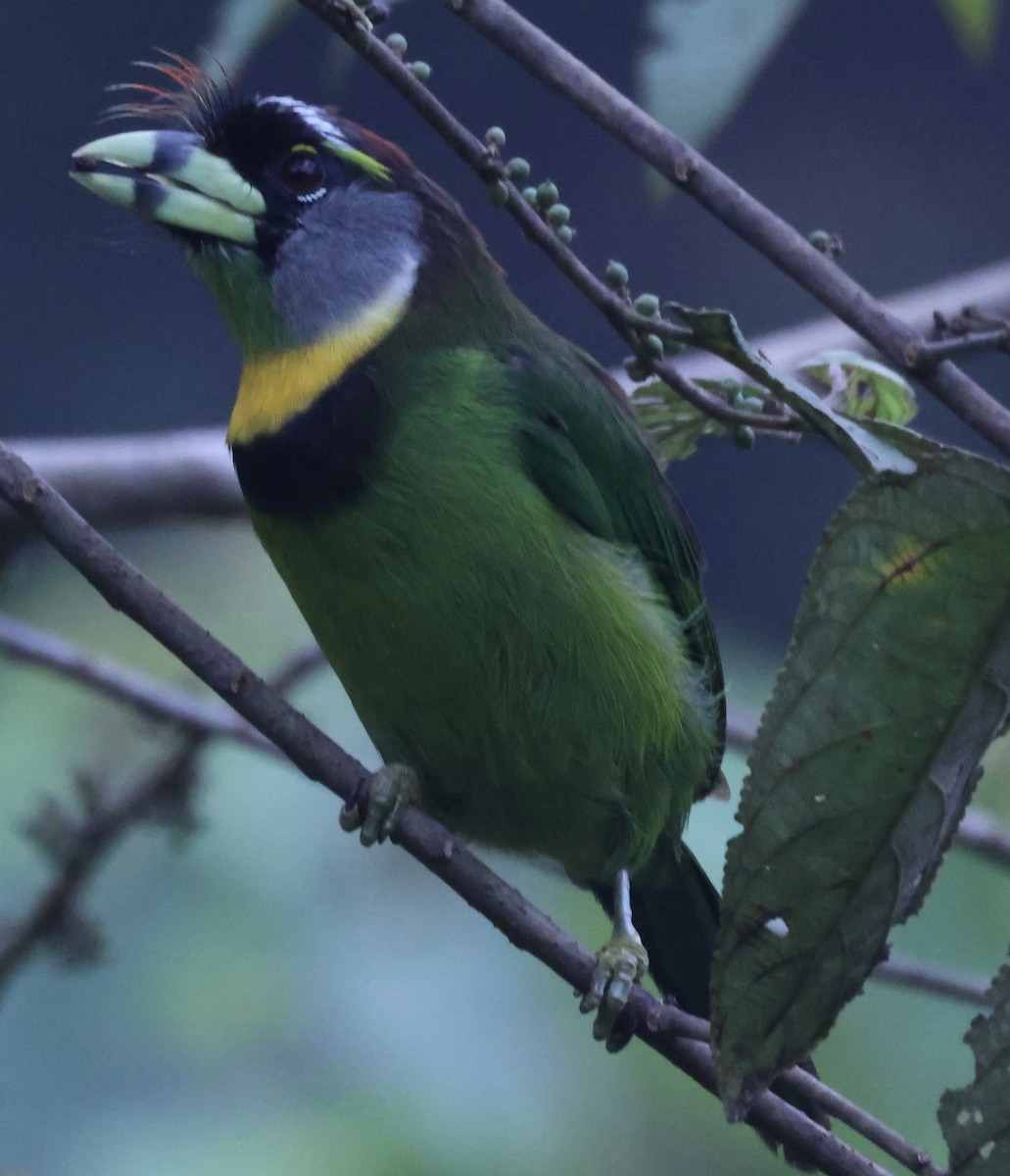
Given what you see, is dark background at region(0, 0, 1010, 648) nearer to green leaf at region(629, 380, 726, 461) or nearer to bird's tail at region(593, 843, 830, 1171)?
bird's tail at region(593, 843, 830, 1171)

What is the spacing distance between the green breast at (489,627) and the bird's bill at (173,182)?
6.0 inches

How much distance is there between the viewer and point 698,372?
1499 millimetres

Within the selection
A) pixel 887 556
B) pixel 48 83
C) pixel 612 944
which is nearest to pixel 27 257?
pixel 48 83

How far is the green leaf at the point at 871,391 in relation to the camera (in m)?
0.90

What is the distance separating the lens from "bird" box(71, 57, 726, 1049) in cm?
90

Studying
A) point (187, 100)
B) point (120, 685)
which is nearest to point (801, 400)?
point (187, 100)

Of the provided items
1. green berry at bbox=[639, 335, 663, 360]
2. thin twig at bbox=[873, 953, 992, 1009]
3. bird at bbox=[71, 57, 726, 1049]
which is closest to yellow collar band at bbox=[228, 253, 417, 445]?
bird at bbox=[71, 57, 726, 1049]

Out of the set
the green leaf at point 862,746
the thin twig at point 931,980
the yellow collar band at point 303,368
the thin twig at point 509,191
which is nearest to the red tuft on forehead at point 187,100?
the yellow collar band at point 303,368

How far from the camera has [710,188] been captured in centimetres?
75

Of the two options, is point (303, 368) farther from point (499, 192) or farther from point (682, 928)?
point (682, 928)

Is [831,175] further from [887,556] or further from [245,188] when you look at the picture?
[887,556]

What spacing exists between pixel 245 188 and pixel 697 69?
11.5 inches

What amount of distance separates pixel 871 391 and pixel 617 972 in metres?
0.40

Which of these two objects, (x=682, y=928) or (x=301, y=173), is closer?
(x=301, y=173)
